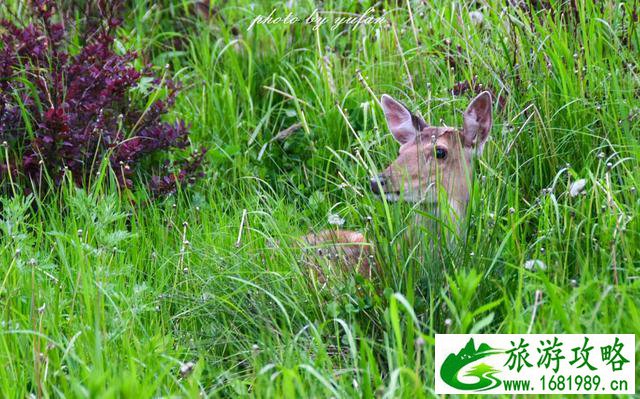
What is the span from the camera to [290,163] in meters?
5.74

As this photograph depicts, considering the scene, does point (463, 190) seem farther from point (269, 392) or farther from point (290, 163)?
point (269, 392)

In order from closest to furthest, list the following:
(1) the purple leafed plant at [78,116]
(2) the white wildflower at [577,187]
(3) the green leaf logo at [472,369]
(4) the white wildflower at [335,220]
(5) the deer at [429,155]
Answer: (3) the green leaf logo at [472,369], (2) the white wildflower at [577,187], (4) the white wildflower at [335,220], (5) the deer at [429,155], (1) the purple leafed plant at [78,116]

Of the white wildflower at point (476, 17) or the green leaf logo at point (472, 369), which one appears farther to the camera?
the white wildflower at point (476, 17)

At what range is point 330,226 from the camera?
4.11 m

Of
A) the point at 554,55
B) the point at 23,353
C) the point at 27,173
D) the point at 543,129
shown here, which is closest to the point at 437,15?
the point at 554,55

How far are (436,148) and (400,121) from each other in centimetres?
31

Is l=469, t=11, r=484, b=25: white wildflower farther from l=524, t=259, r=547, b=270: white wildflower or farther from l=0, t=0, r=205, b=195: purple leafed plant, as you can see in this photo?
l=524, t=259, r=547, b=270: white wildflower

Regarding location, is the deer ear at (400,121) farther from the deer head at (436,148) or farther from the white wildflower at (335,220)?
the white wildflower at (335,220)

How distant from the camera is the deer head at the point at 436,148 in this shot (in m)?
4.61

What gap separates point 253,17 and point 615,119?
2759mm

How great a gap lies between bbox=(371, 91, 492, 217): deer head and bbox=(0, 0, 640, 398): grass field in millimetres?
134

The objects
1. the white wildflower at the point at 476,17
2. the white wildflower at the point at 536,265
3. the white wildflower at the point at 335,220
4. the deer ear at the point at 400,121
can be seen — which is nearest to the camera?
the white wildflower at the point at 536,265

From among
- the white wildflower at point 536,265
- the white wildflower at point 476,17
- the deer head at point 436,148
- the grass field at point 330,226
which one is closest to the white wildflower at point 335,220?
the grass field at point 330,226

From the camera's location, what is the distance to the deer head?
15.1ft
